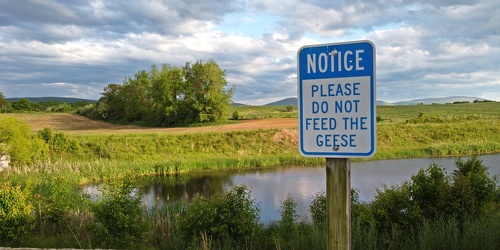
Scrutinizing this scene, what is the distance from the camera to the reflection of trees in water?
16.8 metres

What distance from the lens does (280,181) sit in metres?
18.8

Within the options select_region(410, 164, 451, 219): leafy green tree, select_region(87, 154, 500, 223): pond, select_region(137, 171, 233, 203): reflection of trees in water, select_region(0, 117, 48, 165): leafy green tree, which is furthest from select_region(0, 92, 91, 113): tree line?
select_region(410, 164, 451, 219): leafy green tree

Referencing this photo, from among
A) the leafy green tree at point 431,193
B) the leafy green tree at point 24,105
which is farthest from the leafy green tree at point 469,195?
the leafy green tree at point 24,105

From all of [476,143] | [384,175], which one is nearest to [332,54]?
[384,175]

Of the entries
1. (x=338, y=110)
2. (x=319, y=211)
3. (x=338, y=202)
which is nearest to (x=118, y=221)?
(x=319, y=211)

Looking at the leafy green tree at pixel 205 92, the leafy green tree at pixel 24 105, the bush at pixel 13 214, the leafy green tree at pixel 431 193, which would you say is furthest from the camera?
the leafy green tree at pixel 24 105

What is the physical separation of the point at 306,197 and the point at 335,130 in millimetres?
13024

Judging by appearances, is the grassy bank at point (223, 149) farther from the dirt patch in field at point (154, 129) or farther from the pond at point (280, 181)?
A: the dirt patch in field at point (154, 129)

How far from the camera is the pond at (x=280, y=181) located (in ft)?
49.3

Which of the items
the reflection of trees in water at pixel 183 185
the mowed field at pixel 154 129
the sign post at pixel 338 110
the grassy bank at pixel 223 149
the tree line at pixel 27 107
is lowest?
the reflection of trees in water at pixel 183 185

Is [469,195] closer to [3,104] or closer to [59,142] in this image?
[59,142]

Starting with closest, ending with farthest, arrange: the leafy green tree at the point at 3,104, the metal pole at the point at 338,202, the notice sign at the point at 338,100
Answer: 1. the notice sign at the point at 338,100
2. the metal pole at the point at 338,202
3. the leafy green tree at the point at 3,104

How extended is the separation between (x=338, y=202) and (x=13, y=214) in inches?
284

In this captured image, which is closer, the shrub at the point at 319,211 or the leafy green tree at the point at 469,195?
the leafy green tree at the point at 469,195
